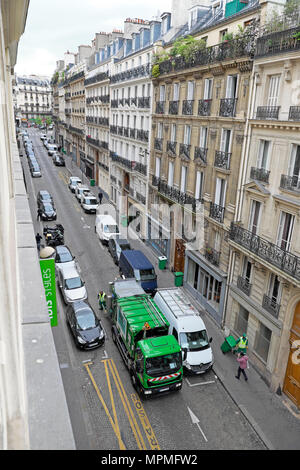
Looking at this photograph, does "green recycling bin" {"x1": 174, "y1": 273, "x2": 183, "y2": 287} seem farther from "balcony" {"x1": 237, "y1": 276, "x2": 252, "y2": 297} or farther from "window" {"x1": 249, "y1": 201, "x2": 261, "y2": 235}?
"window" {"x1": 249, "y1": 201, "x2": 261, "y2": 235}

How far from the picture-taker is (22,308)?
3.39m

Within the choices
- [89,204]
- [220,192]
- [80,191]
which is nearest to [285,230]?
[220,192]

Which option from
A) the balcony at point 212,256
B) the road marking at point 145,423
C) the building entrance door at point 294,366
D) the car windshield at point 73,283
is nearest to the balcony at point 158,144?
the balcony at point 212,256

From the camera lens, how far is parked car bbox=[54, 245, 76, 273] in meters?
25.3

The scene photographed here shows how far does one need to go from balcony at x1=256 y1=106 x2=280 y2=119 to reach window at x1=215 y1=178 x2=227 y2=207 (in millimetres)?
4641

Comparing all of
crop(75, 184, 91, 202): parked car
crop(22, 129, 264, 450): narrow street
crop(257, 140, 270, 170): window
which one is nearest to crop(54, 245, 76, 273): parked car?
crop(22, 129, 264, 450): narrow street

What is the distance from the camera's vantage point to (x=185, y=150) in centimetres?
2530

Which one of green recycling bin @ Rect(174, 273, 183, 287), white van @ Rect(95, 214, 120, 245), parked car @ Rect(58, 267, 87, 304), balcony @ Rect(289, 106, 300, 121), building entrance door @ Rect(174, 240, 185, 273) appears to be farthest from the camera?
white van @ Rect(95, 214, 120, 245)

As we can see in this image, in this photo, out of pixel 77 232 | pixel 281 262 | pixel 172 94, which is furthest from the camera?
pixel 77 232

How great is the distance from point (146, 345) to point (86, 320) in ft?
16.4

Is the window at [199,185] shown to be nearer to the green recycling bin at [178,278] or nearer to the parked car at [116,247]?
the green recycling bin at [178,278]

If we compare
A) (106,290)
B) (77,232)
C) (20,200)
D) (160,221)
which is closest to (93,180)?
(77,232)

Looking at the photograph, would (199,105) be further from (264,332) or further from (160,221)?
(264,332)

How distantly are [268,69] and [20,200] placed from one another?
14.3 metres
